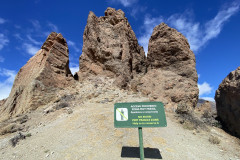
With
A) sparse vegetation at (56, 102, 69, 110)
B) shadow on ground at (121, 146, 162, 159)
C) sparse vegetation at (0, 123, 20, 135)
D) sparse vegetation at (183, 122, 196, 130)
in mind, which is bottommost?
shadow on ground at (121, 146, 162, 159)

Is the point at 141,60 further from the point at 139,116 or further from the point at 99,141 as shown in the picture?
the point at 139,116

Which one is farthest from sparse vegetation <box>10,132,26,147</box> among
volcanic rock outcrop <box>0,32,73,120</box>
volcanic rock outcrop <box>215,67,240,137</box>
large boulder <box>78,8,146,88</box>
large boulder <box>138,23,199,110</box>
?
volcanic rock outcrop <box>215,67,240,137</box>

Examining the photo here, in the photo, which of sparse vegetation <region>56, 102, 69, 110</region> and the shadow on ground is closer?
the shadow on ground

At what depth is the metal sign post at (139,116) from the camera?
17.2 ft

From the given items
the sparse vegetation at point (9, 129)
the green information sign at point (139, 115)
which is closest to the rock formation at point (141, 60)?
the green information sign at point (139, 115)

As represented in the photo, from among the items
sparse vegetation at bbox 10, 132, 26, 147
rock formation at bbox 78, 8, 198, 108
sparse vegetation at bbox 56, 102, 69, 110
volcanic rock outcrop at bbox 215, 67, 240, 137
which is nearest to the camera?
sparse vegetation at bbox 10, 132, 26, 147

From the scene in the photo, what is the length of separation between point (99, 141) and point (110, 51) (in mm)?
12267

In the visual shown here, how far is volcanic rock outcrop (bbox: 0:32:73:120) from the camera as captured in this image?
1232cm

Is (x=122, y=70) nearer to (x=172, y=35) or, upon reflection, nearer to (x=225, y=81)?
(x=172, y=35)

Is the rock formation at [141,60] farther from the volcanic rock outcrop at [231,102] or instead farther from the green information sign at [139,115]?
the green information sign at [139,115]

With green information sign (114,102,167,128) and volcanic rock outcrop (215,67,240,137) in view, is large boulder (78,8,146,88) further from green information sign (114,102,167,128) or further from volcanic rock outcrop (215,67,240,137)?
green information sign (114,102,167,128)

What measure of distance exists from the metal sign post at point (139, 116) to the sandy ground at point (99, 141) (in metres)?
1.40

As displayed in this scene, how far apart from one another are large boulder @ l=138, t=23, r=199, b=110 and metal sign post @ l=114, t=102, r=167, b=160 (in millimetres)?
7135

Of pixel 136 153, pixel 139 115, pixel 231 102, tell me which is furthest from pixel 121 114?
pixel 231 102
